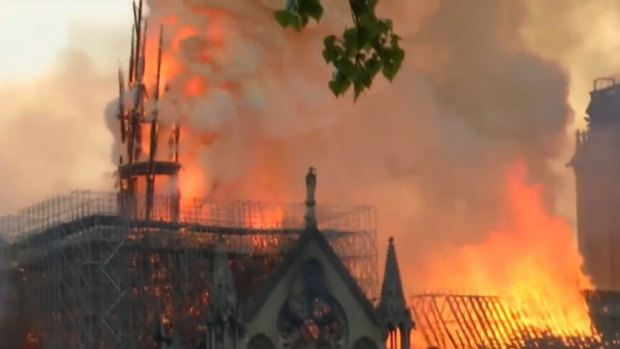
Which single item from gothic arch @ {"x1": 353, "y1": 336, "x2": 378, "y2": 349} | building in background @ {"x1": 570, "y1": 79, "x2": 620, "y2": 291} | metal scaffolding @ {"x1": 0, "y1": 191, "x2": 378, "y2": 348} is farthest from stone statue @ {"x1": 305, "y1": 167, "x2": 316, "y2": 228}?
building in background @ {"x1": 570, "y1": 79, "x2": 620, "y2": 291}

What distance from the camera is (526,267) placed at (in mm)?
100312

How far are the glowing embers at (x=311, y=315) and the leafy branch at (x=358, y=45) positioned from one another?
48063 millimetres

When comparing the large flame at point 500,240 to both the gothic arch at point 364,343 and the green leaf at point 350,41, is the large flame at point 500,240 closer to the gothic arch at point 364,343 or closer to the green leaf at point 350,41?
the gothic arch at point 364,343

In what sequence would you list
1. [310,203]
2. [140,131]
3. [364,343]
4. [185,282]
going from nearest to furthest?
[310,203]
[364,343]
[185,282]
[140,131]

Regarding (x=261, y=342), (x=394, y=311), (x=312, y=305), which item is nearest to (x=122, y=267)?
(x=261, y=342)

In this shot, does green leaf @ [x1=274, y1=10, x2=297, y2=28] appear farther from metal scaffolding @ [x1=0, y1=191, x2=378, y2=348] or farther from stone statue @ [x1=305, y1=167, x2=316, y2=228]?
metal scaffolding @ [x1=0, y1=191, x2=378, y2=348]

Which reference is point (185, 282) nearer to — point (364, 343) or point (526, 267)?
point (364, 343)

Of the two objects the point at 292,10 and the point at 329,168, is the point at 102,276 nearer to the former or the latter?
the point at 329,168

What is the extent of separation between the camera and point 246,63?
85.6 meters

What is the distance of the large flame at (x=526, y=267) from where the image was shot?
3693 inches

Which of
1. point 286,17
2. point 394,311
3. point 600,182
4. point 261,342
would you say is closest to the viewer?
point 286,17

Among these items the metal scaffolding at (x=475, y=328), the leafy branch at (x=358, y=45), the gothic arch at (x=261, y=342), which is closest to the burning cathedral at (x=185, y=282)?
the gothic arch at (x=261, y=342)

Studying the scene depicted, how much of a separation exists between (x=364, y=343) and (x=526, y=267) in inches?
1182

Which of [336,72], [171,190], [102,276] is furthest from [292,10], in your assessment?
[171,190]
